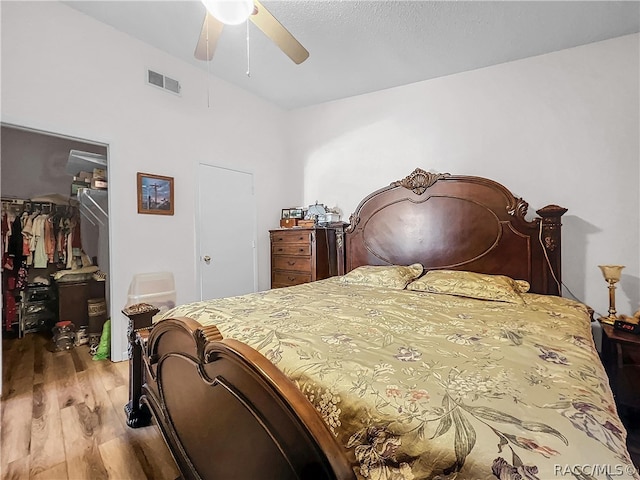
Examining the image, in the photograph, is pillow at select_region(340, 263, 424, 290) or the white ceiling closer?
the white ceiling

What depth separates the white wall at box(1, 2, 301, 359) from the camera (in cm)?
218

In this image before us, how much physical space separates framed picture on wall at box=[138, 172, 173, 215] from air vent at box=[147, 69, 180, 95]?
35.3 inches

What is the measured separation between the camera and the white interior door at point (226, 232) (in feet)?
10.8

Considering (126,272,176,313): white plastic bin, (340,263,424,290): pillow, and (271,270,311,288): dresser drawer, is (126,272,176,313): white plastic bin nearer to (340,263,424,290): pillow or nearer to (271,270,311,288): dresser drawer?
(271,270,311,288): dresser drawer

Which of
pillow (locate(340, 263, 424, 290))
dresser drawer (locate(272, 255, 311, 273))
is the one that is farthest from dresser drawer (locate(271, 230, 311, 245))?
pillow (locate(340, 263, 424, 290))

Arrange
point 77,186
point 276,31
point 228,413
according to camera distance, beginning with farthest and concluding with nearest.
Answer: point 77,186 < point 276,31 < point 228,413

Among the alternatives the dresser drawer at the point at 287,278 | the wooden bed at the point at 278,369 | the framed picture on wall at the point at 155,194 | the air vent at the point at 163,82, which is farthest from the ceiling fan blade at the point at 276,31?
the dresser drawer at the point at 287,278

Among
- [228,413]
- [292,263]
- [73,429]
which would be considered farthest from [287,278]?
[228,413]

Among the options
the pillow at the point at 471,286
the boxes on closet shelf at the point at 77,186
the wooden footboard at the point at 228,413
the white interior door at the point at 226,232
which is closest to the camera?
the wooden footboard at the point at 228,413

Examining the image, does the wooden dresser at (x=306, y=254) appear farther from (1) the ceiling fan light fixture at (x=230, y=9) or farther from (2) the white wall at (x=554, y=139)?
(1) the ceiling fan light fixture at (x=230, y=9)

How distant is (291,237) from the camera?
Result: 3520 mm

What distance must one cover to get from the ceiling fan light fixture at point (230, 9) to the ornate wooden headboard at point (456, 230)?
1974 mm

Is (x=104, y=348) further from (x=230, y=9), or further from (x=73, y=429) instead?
(x=230, y=9)

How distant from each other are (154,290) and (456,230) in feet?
9.57
